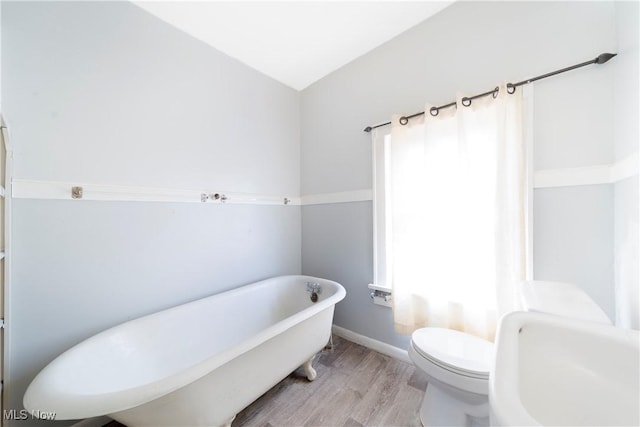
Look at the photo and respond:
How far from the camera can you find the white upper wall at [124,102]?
1065 mm

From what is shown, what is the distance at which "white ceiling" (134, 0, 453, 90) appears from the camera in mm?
1411

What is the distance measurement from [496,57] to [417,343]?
Answer: 5.44 ft

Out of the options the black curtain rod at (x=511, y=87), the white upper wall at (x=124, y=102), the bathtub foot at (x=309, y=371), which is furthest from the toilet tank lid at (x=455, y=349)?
the white upper wall at (x=124, y=102)

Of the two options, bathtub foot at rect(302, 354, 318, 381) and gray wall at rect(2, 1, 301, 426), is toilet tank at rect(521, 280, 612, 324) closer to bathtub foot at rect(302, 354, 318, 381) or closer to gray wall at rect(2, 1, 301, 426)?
bathtub foot at rect(302, 354, 318, 381)

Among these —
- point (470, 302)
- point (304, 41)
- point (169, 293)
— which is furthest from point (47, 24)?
point (470, 302)

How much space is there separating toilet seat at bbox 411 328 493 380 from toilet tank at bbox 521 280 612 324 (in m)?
0.34

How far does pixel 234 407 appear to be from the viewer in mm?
977

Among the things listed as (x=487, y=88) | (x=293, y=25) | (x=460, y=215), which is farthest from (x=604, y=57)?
(x=293, y=25)

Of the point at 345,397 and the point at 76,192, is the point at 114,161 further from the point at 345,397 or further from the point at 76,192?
the point at 345,397

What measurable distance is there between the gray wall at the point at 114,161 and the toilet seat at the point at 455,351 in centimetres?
139

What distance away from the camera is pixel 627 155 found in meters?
0.87

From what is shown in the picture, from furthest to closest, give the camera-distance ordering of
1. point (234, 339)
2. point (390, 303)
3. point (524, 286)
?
1. point (390, 303)
2. point (234, 339)
3. point (524, 286)

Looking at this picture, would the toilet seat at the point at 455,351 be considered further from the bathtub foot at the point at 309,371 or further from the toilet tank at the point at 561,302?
the bathtub foot at the point at 309,371

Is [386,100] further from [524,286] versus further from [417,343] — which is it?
[417,343]
